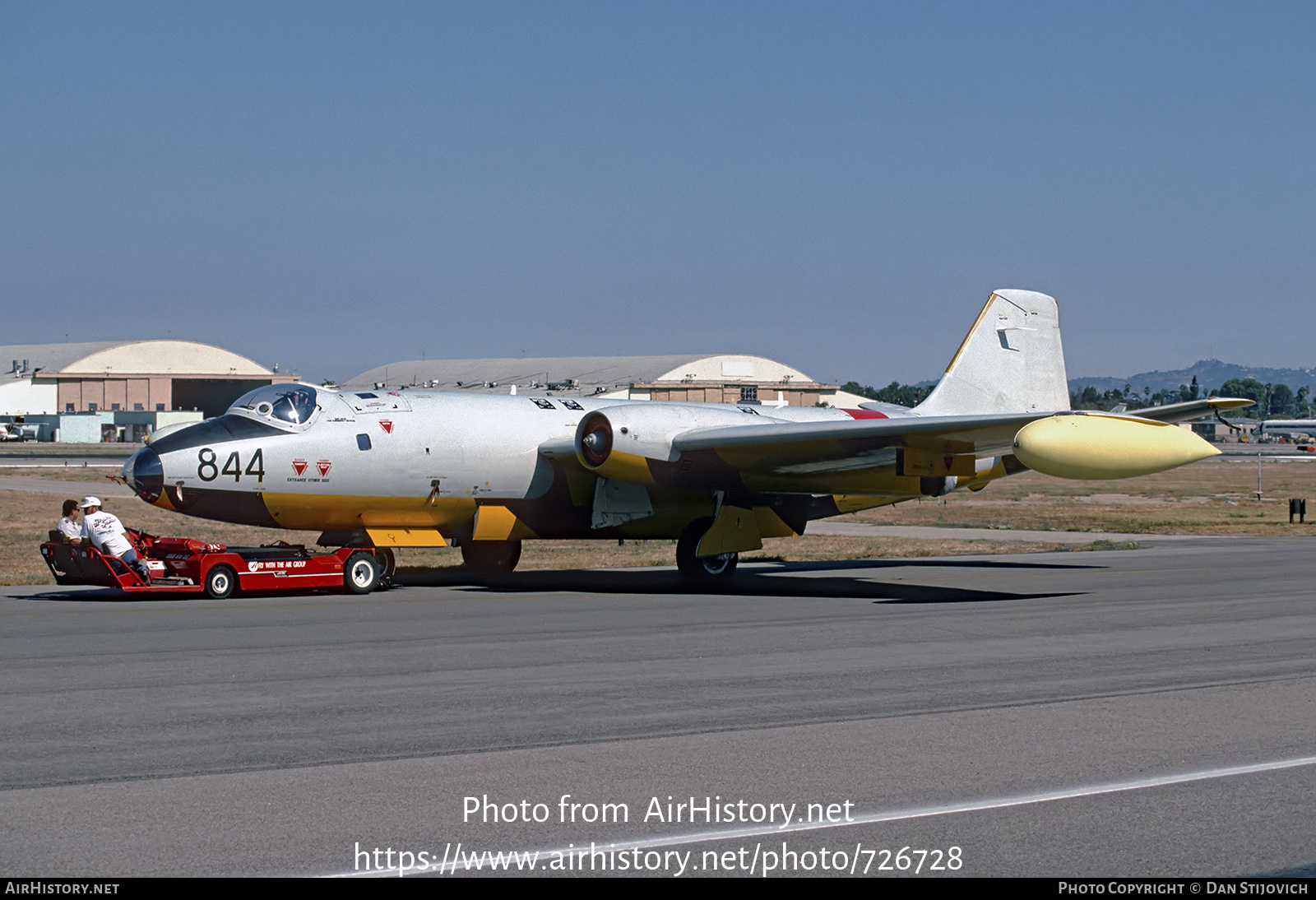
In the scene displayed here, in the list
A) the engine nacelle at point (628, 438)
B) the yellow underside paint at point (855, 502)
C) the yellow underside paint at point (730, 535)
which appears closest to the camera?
the engine nacelle at point (628, 438)

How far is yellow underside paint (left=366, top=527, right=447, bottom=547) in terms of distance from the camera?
71.0 ft

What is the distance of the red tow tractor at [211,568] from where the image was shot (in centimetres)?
1934

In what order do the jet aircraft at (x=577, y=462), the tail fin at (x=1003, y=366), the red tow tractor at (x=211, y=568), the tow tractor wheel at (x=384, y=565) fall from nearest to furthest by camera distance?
the red tow tractor at (x=211, y=568) < the jet aircraft at (x=577, y=462) < the tow tractor wheel at (x=384, y=565) < the tail fin at (x=1003, y=366)

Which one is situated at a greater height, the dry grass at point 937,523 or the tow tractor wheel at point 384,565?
the tow tractor wheel at point 384,565

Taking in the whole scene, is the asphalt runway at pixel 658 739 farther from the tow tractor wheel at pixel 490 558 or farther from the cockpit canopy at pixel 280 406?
the tow tractor wheel at pixel 490 558

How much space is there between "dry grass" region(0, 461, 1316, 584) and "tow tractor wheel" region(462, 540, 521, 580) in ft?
11.3

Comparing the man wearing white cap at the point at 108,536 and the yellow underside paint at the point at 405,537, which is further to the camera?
the yellow underside paint at the point at 405,537

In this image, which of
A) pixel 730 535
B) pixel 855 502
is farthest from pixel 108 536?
pixel 855 502

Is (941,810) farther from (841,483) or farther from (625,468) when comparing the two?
(841,483)

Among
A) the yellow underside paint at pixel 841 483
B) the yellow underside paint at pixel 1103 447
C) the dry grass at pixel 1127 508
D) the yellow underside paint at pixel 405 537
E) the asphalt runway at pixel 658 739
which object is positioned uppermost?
the yellow underside paint at pixel 1103 447

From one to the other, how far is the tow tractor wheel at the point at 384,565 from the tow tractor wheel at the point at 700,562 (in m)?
5.11

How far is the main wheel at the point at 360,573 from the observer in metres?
20.8

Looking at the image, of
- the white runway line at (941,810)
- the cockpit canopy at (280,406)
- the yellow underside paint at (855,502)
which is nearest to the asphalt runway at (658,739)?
the white runway line at (941,810)

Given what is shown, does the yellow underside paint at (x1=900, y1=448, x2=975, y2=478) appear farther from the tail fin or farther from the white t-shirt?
the white t-shirt
